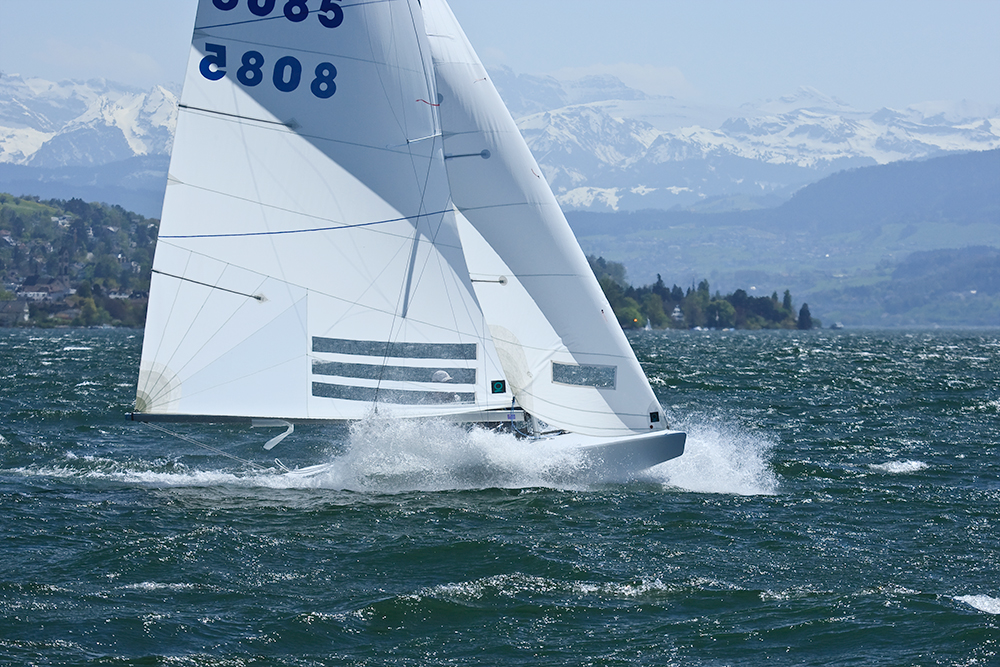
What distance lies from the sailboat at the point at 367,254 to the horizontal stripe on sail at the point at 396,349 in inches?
1.6

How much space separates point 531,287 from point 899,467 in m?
9.97

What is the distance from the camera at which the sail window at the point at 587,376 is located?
20.4m

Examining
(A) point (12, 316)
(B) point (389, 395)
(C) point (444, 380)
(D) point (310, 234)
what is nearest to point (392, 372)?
(B) point (389, 395)

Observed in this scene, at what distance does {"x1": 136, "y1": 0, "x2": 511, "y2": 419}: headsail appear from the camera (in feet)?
61.7

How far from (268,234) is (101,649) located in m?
9.26

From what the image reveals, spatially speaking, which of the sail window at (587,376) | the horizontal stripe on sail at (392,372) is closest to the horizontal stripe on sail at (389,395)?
the horizontal stripe on sail at (392,372)

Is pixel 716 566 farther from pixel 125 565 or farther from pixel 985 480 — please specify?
pixel 985 480

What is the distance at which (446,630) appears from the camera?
12.7 m

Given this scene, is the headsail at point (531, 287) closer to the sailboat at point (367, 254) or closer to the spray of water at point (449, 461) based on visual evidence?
the sailboat at point (367, 254)

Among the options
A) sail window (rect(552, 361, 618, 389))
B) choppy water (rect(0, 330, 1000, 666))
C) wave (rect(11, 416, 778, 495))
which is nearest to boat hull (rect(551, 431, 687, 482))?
wave (rect(11, 416, 778, 495))

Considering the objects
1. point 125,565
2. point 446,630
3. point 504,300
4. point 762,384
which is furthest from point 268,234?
point 762,384

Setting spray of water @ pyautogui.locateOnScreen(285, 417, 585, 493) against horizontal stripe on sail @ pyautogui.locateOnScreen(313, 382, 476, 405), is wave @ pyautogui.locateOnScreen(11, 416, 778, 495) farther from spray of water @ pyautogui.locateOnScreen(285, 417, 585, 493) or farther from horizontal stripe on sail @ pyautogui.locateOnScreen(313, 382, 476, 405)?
horizontal stripe on sail @ pyautogui.locateOnScreen(313, 382, 476, 405)

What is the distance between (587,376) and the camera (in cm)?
2030

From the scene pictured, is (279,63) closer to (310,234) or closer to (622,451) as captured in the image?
(310,234)
